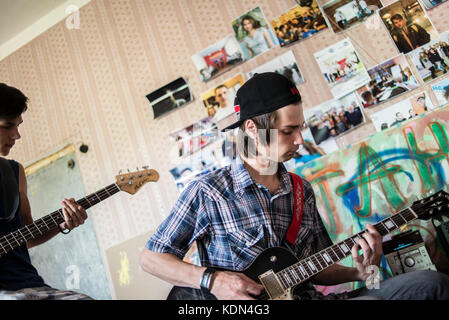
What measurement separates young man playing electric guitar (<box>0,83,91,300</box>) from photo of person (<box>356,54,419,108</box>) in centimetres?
112

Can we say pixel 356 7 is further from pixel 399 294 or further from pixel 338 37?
pixel 399 294

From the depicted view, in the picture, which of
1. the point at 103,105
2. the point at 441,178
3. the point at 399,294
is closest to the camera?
the point at 399,294

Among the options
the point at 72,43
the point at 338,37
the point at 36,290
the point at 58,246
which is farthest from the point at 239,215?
the point at 72,43

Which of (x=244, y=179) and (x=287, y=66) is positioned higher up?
(x=287, y=66)

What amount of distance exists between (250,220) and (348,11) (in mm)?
951

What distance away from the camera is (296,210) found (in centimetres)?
110

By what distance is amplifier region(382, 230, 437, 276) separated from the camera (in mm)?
1153

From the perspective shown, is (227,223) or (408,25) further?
(408,25)

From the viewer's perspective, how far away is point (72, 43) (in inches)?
86.4

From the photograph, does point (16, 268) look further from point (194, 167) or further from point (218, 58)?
point (218, 58)

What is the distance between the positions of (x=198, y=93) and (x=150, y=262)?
0.97 meters

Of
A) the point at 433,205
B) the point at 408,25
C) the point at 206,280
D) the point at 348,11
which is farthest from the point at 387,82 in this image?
the point at 206,280

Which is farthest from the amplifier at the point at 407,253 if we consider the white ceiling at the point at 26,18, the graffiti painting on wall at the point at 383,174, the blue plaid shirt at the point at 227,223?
the white ceiling at the point at 26,18
